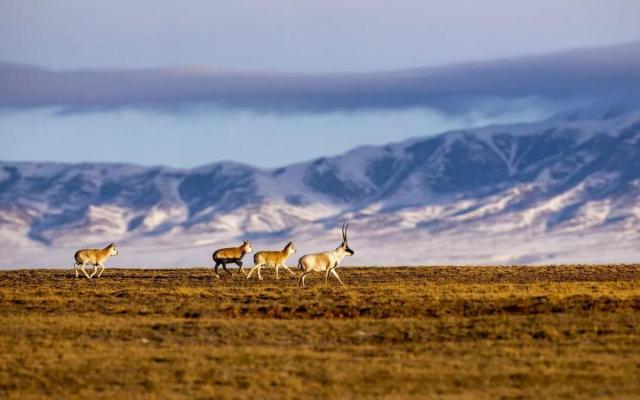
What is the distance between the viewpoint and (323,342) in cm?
3181

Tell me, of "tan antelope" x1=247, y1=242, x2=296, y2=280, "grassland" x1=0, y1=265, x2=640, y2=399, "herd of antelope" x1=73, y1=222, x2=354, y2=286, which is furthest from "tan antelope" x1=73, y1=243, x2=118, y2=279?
"grassland" x1=0, y1=265, x2=640, y2=399

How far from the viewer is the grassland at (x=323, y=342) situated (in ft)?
86.8

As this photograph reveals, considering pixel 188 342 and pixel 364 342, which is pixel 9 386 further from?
pixel 364 342

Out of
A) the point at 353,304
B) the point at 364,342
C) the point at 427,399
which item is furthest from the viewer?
the point at 353,304

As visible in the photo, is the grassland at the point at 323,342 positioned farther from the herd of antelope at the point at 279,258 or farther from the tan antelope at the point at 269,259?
the tan antelope at the point at 269,259

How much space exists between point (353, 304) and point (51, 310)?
27.0ft

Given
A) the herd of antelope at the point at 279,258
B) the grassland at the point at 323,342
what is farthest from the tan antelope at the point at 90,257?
the grassland at the point at 323,342

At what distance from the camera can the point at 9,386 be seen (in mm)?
26797

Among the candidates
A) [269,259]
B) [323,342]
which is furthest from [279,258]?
[323,342]

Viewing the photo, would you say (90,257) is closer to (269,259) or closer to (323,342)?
(269,259)

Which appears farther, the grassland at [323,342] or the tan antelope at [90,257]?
the tan antelope at [90,257]

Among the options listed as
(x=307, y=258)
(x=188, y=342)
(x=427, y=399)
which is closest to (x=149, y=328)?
(x=188, y=342)

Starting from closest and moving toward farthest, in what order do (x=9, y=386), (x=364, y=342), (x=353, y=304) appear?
(x=9, y=386), (x=364, y=342), (x=353, y=304)

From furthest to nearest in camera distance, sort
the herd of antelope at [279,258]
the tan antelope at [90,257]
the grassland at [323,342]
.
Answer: the tan antelope at [90,257]
the herd of antelope at [279,258]
the grassland at [323,342]
